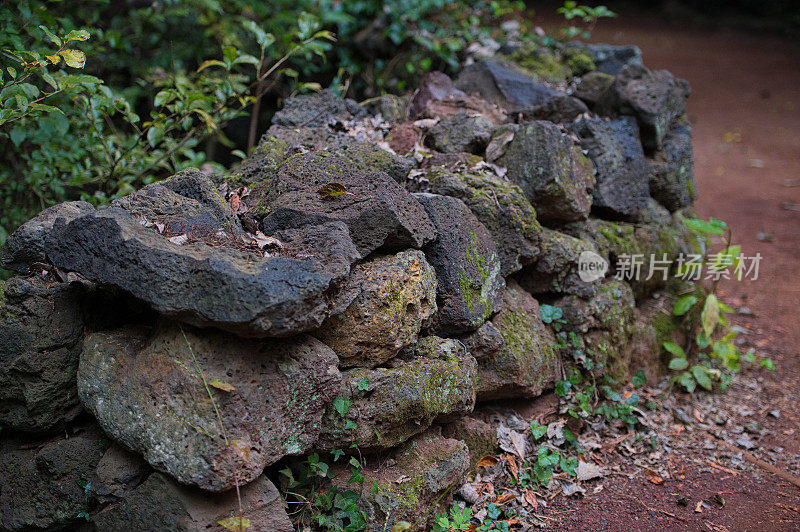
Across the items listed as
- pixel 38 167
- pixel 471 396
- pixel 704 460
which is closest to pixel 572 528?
pixel 471 396

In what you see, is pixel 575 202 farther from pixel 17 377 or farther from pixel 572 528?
pixel 17 377

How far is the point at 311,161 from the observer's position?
10.0 ft

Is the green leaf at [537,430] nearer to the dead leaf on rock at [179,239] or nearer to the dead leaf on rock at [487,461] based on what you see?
the dead leaf on rock at [487,461]

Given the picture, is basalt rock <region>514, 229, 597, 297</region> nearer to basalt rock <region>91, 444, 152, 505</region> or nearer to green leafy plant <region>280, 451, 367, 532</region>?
green leafy plant <region>280, 451, 367, 532</region>

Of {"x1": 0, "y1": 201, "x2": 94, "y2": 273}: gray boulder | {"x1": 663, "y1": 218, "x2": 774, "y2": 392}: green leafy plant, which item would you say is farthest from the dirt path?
{"x1": 0, "y1": 201, "x2": 94, "y2": 273}: gray boulder

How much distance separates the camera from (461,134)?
12.6 feet

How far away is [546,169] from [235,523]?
2.52m

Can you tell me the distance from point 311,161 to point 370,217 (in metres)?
0.60

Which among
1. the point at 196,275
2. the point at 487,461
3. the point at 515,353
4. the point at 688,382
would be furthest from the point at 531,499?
the point at 196,275

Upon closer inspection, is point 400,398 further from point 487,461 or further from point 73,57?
point 73,57

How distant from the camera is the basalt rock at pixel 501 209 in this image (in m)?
3.32

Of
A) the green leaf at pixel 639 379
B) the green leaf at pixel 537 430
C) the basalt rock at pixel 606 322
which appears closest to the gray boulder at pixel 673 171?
the basalt rock at pixel 606 322

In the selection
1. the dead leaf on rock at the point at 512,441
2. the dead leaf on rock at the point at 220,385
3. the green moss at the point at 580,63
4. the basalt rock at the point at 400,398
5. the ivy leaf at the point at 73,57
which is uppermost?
the ivy leaf at the point at 73,57

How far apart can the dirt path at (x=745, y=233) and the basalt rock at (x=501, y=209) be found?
1.27 metres
